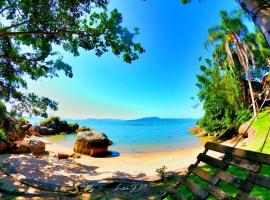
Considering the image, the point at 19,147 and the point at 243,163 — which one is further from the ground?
the point at 243,163

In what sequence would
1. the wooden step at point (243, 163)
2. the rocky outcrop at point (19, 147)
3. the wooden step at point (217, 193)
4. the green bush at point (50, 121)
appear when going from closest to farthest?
the wooden step at point (243, 163) → the wooden step at point (217, 193) → the rocky outcrop at point (19, 147) → the green bush at point (50, 121)

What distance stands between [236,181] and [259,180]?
0.52 meters

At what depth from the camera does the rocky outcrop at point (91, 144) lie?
20906 mm

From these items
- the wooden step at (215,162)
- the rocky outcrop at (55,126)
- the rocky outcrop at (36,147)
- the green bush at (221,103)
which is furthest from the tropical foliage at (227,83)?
the rocky outcrop at (55,126)

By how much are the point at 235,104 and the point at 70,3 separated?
72.3 feet

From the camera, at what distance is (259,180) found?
162 inches

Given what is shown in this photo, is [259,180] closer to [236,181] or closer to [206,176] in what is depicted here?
[236,181]

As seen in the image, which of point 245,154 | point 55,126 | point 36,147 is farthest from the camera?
point 55,126

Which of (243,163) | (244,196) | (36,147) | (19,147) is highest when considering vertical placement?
(243,163)

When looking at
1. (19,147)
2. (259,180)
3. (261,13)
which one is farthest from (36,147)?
(261,13)

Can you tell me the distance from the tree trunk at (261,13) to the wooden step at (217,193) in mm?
2844

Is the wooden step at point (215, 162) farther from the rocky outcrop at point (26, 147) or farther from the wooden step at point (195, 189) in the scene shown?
the rocky outcrop at point (26, 147)

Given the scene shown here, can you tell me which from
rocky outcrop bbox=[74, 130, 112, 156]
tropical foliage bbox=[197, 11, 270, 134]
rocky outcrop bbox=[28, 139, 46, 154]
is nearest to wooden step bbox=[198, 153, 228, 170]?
rocky outcrop bbox=[74, 130, 112, 156]

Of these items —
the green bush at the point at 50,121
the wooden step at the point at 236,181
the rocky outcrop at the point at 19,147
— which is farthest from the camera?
the green bush at the point at 50,121
